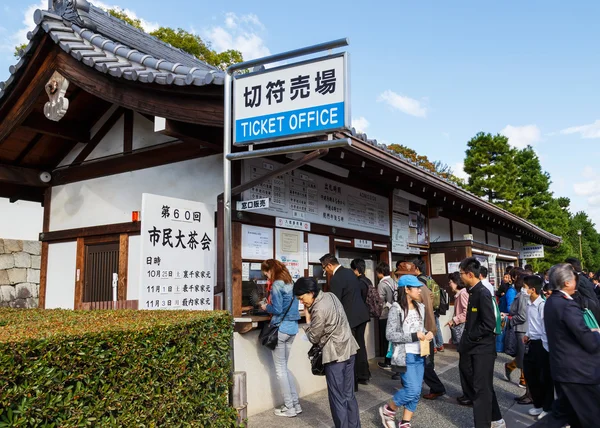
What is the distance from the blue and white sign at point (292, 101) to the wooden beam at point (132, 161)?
196 cm

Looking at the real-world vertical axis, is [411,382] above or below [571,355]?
below

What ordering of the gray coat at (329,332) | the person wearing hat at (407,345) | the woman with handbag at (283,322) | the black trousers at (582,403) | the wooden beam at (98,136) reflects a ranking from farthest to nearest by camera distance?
the wooden beam at (98,136), the woman with handbag at (283,322), the person wearing hat at (407,345), the gray coat at (329,332), the black trousers at (582,403)

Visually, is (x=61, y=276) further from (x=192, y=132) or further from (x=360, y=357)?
(x=360, y=357)

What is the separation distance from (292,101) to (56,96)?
358cm

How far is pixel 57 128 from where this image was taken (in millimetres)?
7355

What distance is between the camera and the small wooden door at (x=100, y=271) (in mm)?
7176

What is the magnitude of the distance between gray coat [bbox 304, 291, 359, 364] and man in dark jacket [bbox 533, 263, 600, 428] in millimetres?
1856

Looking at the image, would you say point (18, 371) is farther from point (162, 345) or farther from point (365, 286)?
point (365, 286)

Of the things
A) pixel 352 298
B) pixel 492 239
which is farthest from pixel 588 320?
pixel 492 239

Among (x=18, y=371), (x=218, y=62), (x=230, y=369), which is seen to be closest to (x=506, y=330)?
(x=230, y=369)

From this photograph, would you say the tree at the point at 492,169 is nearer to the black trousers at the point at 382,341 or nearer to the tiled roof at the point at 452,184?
the tiled roof at the point at 452,184

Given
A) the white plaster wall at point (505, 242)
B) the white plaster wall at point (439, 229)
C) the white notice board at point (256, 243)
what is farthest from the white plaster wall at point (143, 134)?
the white plaster wall at point (505, 242)

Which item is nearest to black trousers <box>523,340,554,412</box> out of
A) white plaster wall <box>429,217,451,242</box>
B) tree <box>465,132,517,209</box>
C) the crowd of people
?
the crowd of people

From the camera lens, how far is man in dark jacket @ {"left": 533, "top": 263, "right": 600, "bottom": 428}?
4164mm
